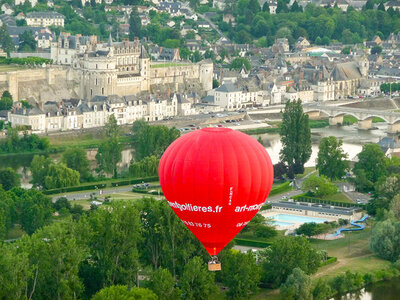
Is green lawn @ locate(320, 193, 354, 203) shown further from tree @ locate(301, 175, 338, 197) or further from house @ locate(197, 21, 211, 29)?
house @ locate(197, 21, 211, 29)

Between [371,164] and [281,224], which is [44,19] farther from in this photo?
[281,224]

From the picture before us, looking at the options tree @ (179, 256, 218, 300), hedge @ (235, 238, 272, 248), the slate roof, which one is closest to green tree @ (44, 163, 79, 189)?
hedge @ (235, 238, 272, 248)

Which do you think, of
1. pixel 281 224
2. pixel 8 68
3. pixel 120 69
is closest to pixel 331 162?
pixel 281 224

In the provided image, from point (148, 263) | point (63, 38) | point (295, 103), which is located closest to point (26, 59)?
point (63, 38)

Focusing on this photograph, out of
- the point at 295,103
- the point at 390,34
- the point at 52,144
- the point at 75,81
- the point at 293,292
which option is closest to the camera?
the point at 293,292

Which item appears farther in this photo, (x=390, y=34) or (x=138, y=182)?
(x=390, y=34)

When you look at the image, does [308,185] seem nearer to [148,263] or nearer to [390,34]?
[148,263]
